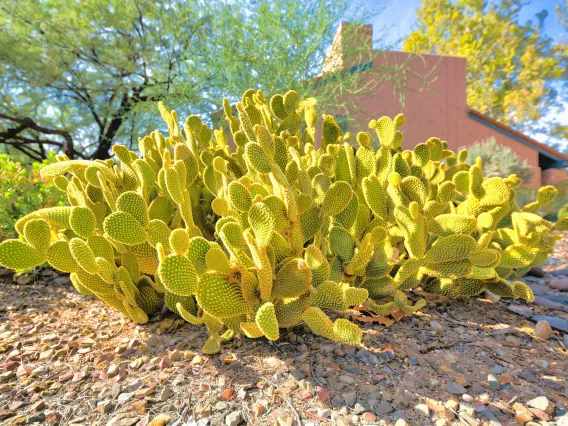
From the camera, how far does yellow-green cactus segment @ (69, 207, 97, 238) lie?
1.17 m

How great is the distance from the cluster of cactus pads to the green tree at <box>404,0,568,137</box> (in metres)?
17.3

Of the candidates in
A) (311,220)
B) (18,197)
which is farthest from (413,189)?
(18,197)

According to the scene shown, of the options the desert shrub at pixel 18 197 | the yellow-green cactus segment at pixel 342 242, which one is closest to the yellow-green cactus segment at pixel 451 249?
the yellow-green cactus segment at pixel 342 242

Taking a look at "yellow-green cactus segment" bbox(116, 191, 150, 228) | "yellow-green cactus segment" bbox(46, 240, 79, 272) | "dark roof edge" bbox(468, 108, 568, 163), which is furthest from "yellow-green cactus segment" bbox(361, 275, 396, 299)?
"dark roof edge" bbox(468, 108, 568, 163)

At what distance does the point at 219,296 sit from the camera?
3.18ft

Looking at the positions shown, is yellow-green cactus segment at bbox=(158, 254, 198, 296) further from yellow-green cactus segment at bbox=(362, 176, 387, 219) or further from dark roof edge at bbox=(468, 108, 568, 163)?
dark roof edge at bbox=(468, 108, 568, 163)

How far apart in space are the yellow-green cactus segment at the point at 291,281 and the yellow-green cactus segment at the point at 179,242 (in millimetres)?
285

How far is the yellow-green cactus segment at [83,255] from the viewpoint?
44.0 inches

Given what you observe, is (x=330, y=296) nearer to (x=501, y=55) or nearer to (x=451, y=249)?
(x=451, y=249)

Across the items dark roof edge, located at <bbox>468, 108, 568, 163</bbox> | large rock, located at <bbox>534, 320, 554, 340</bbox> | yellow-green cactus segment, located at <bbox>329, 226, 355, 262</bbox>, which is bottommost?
large rock, located at <bbox>534, 320, 554, 340</bbox>

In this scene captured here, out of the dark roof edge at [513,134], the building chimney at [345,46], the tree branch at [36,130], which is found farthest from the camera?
the dark roof edge at [513,134]

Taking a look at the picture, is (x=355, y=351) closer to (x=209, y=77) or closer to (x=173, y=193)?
(x=173, y=193)

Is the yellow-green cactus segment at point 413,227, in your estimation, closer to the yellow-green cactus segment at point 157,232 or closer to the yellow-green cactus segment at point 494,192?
the yellow-green cactus segment at point 494,192

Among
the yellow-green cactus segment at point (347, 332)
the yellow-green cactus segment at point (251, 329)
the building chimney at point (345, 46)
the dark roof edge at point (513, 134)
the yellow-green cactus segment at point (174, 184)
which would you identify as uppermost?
the building chimney at point (345, 46)
